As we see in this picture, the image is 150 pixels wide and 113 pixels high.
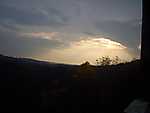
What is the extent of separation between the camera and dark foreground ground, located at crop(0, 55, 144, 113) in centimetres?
802

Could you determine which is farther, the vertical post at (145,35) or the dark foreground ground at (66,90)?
the dark foreground ground at (66,90)

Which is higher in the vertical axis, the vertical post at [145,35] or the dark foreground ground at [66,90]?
the vertical post at [145,35]

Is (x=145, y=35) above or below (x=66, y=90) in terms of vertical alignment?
above

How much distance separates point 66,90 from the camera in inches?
333

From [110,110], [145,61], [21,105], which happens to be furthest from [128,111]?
[21,105]

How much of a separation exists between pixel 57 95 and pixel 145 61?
152 inches

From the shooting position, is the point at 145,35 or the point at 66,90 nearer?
the point at 145,35

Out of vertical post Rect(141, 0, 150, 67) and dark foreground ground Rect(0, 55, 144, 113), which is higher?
vertical post Rect(141, 0, 150, 67)

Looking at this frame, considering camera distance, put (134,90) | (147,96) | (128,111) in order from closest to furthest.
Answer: (128,111)
(147,96)
(134,90)

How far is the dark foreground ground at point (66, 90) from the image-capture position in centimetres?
802

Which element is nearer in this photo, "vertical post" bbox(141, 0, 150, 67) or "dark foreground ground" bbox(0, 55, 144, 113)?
"vertical post" bbox(141, 0, 150, 67)

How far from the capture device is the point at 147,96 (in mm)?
5156

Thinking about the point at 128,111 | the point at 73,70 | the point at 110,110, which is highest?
the point at 73,70

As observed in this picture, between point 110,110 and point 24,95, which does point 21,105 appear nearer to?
point 24,95
